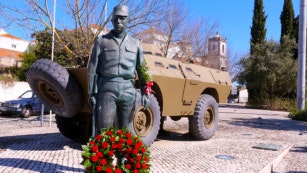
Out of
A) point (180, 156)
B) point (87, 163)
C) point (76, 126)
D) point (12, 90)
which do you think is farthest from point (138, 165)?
point (12, 90)

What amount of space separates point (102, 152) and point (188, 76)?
4194mm

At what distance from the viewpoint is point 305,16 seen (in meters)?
17.2

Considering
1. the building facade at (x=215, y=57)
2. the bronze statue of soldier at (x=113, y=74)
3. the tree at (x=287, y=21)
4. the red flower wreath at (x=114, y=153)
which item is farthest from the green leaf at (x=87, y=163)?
the tree at (x=287, y=21)

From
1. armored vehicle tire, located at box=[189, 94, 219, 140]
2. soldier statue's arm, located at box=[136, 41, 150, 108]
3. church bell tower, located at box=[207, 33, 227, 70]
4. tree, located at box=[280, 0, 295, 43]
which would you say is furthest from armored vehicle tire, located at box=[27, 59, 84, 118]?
tree, located at box=[280, 0, 295, 43]

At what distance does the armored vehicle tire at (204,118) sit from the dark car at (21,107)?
32.8 feet

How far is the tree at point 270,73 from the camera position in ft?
81.0

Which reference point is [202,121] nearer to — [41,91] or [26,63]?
[41,91]

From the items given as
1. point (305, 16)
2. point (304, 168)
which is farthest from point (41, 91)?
point (305, 16)

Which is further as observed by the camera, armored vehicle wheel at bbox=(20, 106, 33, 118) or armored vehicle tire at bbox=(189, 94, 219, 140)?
armored vehicle wheel at bbox=(20, 106, 33, 118)

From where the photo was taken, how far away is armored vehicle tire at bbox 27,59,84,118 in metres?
5.43

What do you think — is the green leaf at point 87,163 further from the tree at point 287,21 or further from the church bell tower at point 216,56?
the tree at point 287,21

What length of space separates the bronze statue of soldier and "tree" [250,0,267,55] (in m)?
26.5

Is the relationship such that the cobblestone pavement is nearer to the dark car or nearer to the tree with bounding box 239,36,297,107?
the dark car

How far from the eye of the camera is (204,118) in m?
7.88
